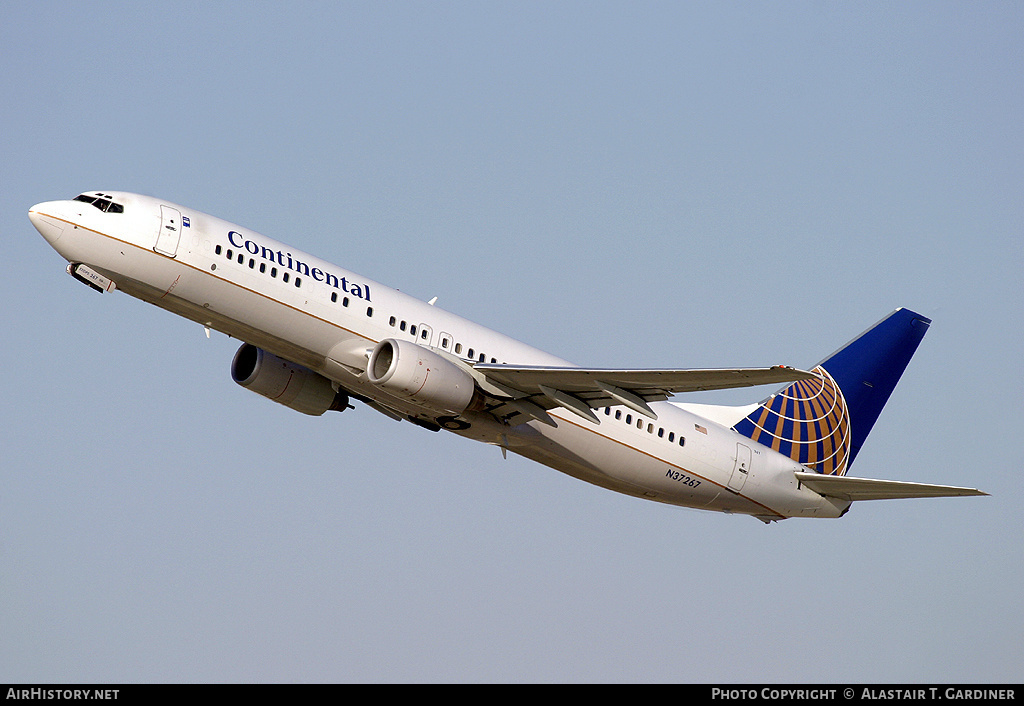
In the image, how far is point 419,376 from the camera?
33.9 meters

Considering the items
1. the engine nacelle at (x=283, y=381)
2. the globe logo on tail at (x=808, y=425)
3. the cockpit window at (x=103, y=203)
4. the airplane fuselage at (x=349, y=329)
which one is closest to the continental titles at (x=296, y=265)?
the airplane fuselage at (x=349, y=329)

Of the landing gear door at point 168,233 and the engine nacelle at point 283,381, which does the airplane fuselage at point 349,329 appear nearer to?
the landing gear door at point 168,233

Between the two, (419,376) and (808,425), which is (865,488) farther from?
(419,376)

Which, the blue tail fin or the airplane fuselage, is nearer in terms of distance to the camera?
the airplane fuselage

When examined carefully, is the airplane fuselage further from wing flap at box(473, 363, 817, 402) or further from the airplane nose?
wing flap at box(473, 363, 817, 402)

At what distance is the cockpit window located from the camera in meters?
33.4

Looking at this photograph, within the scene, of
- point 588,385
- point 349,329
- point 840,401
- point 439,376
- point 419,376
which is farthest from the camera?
point 840,401

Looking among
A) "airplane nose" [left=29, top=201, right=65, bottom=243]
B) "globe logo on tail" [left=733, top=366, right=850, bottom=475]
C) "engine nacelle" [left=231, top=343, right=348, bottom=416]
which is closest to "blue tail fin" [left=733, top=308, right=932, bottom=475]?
"globe logo on tail" [left=733, top=366, right=850, bottom=475]

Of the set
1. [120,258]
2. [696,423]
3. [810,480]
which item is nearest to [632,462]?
[696,423]

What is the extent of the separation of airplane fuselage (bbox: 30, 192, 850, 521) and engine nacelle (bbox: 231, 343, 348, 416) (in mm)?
805

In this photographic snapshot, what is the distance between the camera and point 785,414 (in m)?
44.4

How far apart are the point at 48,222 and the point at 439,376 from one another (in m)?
11.1

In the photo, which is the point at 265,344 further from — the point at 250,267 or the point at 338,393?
the point at 338,393

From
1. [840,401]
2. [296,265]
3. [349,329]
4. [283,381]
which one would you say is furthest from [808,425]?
[296,265]
